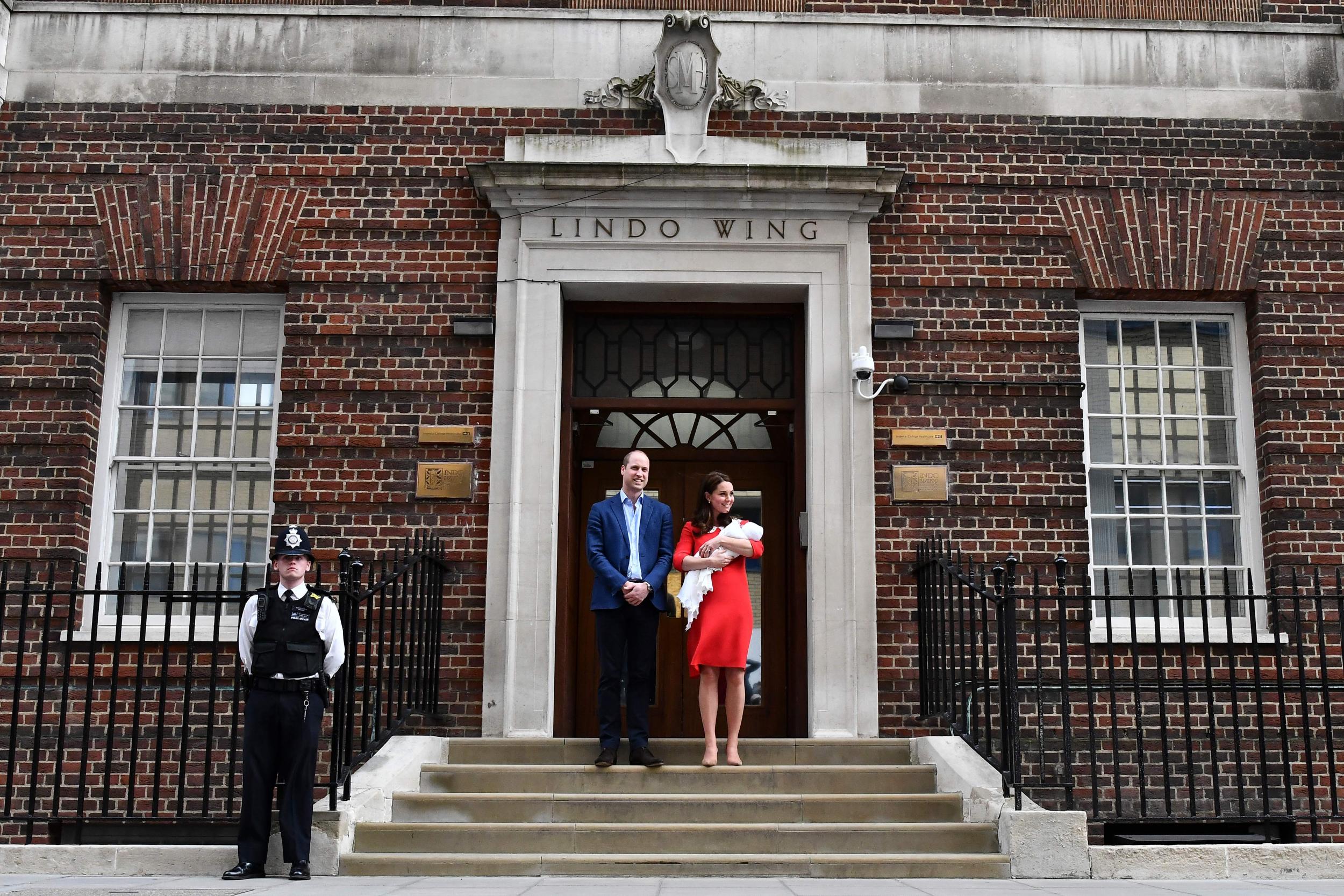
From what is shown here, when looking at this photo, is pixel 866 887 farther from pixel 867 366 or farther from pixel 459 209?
pixel 459 209

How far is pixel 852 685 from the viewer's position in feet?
29.1

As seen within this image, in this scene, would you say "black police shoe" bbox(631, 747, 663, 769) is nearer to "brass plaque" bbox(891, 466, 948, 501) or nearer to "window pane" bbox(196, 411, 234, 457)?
"brass plaque" bbox(891, 466, 948, 501)

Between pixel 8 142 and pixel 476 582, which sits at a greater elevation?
pixel 8 142

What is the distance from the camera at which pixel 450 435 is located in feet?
30.3

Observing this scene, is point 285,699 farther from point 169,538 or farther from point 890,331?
point 890,331

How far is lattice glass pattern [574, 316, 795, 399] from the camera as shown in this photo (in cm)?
987

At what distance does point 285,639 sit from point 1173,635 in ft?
19.6

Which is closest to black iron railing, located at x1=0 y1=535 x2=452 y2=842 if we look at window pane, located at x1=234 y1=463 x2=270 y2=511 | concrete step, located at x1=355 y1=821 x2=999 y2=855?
window pane, located at x1=234 y1=463 x2=270 y2=511

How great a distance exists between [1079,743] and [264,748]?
5227mm

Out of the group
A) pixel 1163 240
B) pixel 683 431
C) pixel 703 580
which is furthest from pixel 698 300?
pixel 1163 240

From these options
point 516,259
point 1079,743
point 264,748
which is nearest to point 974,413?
point 1079,743

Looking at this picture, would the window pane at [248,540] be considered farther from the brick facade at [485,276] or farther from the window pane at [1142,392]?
the window pane at [1142,392]

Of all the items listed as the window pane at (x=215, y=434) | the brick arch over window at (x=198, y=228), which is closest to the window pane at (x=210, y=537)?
the window pane at (x=215, y=434)

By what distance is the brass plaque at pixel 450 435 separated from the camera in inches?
364
